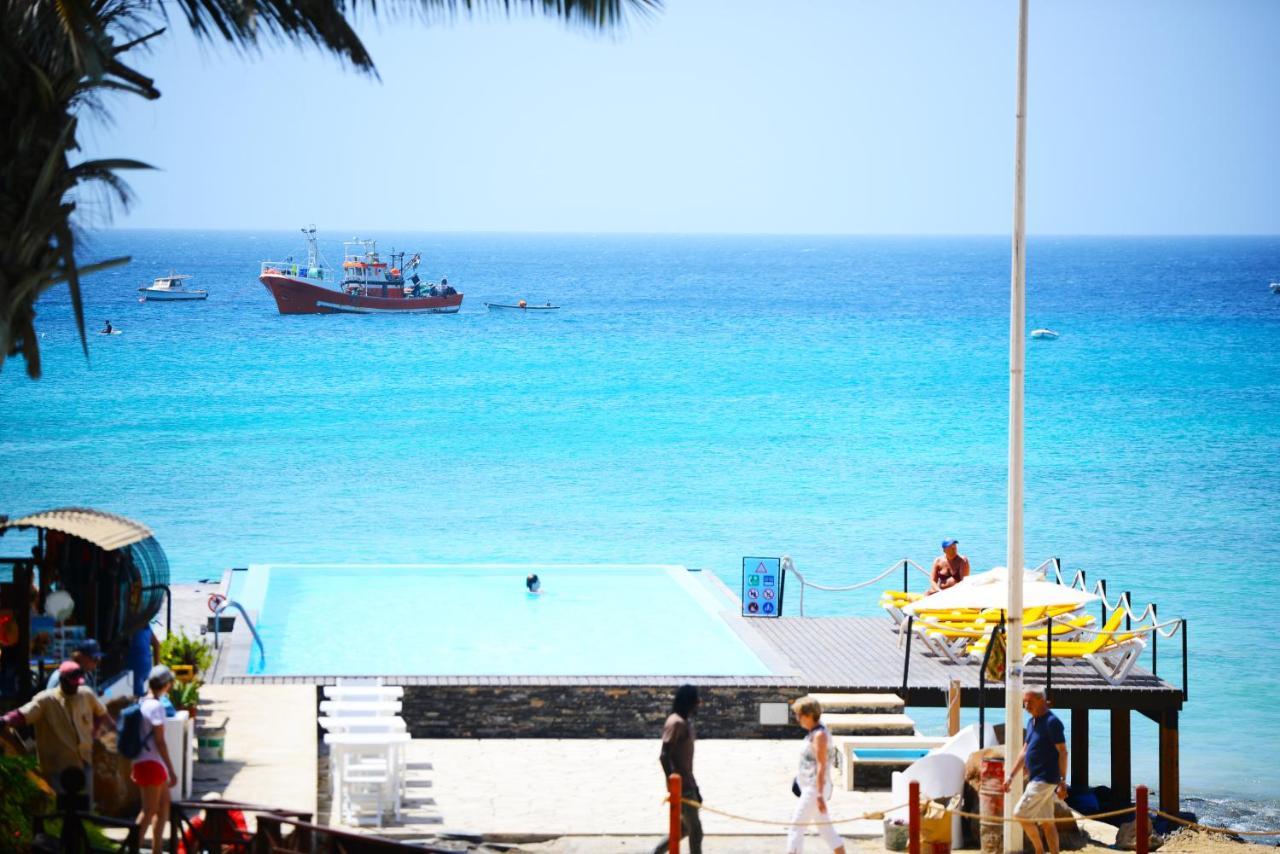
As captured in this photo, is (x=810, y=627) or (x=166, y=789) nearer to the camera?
(x=166, y=789)

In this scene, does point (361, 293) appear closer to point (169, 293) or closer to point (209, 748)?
point (169, 293)

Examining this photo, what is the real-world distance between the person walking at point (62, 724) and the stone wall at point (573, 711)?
211 inches

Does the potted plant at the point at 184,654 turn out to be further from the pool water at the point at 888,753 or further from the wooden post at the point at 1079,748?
the wooden post at the point at 1079,748

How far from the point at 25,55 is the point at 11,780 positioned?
160 inches

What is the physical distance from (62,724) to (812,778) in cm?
498

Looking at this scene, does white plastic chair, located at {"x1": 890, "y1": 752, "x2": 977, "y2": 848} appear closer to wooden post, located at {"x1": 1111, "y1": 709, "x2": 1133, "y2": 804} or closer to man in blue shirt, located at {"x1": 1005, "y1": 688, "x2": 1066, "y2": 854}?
man in blue shirt, located at {"x1": 1005, "y1": 688, "x2": 1066, "y2": 854}

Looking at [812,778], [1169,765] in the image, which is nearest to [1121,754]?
[1169,765]

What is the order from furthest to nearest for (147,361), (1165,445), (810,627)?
(147,361) → (1165,445) → (810,627)

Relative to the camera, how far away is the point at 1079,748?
2070 cm

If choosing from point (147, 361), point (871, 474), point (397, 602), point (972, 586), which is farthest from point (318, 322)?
point (972, 586)

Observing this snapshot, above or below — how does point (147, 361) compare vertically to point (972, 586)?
above

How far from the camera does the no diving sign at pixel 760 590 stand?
21312 mm

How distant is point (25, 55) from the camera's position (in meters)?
9.62

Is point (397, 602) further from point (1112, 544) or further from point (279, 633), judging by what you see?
point (1112, 544)
